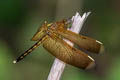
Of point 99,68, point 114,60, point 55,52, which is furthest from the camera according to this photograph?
point 99,68

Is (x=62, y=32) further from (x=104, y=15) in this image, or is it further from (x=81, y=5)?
(x=104, y=15)

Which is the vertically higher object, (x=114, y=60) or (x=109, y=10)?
(x=109, y=10)

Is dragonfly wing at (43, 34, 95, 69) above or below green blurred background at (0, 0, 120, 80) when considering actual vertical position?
above

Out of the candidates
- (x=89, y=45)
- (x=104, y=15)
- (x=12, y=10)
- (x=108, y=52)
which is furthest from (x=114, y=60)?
(x=89, y=45)

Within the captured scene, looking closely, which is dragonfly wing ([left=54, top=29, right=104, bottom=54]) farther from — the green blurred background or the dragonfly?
the green blurred background

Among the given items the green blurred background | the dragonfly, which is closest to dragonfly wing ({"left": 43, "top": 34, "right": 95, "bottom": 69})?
the dragonfly

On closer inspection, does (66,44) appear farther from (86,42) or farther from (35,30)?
(35,30)

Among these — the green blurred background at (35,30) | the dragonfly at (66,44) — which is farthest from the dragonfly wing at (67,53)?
the green blurred background at (35,30)

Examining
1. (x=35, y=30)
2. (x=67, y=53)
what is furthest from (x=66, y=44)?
(x=35, y=30)
